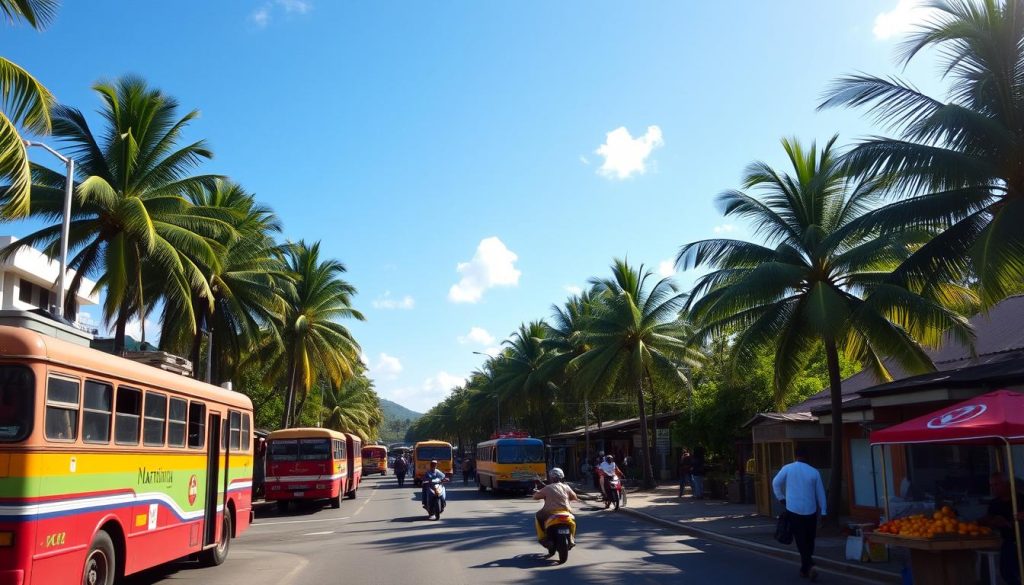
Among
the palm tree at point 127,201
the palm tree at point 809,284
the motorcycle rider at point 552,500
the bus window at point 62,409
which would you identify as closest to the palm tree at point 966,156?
the palm tree at point 809,284

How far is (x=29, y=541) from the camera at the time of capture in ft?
24.5

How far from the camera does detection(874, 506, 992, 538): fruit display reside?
9641 millimetres

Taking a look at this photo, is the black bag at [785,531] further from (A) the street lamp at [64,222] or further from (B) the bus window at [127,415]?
(A) the street lamp at [64,222]

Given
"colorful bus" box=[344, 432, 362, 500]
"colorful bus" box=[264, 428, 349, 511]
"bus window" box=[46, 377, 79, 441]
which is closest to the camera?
"bus window" box=[46, 377, 79, 441]

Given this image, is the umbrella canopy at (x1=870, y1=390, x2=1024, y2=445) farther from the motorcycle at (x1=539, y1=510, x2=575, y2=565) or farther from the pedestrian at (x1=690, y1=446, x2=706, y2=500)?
the pedestrian at (x1=690, y1=446, x2=706, y2=500)

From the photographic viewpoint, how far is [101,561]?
912cm

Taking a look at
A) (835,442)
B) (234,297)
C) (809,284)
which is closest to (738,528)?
(835,442)

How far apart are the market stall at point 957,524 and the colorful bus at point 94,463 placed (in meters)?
9.20

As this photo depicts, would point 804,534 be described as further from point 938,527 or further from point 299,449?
point 299,449

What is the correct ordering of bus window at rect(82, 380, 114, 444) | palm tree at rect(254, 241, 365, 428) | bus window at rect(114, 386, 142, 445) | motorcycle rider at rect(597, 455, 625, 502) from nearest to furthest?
bus window at rect(82, 380, 114, 444), bus window at rect(114, 386, 142, 445), motorcycle rider at rect(597, 455, 625, 502), palm tree at rect(254, 241, 365, 428)

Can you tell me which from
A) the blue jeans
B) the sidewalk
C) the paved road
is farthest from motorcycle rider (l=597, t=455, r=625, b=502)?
the blue jeans

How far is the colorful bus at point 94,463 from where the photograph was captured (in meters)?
7.56

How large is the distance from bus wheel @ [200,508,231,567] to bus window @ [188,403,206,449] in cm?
205

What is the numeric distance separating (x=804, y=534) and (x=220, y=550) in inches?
368
